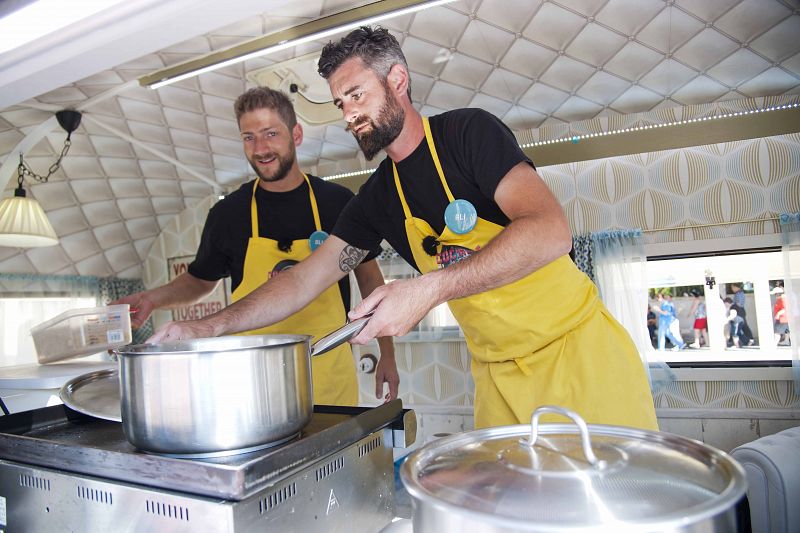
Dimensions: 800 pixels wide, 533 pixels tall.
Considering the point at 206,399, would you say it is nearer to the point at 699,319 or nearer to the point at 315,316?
the point at 315,316

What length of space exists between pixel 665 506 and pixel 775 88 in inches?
198

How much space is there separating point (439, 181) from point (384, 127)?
22 centimetres

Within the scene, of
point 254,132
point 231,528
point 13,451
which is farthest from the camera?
point 254,132

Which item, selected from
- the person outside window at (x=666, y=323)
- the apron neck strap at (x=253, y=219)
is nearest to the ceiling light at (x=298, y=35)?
the apron neck strap at (x=253, y=219)

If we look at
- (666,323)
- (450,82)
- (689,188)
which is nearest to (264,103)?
(450,82)

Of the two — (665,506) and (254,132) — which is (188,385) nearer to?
(665,506)

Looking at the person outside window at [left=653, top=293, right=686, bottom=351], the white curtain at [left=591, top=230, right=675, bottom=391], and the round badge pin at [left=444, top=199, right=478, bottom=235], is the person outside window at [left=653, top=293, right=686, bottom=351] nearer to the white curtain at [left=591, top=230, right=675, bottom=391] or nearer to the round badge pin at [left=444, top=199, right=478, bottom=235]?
the white curtain at [left=591, top=230, right=675, bottom=391]

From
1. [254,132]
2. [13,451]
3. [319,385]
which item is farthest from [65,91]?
[13,451]

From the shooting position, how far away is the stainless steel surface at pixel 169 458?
0.64 m

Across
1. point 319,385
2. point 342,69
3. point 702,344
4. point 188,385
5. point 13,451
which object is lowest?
point 702,344

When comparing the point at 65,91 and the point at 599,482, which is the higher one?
the point at 65,91

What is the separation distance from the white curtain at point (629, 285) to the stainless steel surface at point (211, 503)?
4.45m

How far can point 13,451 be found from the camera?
0.84 m

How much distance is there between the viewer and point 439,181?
150cm
